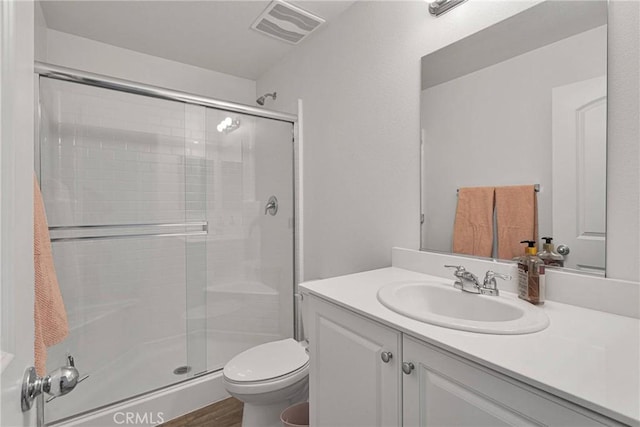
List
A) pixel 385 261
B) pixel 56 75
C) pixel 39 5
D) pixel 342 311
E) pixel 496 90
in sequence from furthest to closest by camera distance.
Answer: pixel 39 5 < pixel 385 261 < pixel 56 75 < pixel 496 90 < pixel 342 311

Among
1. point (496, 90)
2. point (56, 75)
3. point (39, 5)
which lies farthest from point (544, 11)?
point (39, 5)

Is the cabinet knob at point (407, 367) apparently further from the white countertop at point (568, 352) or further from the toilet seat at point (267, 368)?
Answer: the toilet seat at point (267, 368)

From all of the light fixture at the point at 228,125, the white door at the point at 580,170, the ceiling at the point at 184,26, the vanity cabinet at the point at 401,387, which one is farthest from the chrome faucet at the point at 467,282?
the light fixture at the point at 228,125

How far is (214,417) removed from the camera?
5.70 ft

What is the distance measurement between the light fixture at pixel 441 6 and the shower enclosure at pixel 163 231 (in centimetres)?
116

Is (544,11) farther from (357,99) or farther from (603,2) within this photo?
(357,99)

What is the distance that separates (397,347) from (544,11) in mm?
1201

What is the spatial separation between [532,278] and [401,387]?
20.9 inches

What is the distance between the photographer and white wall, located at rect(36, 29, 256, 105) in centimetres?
205

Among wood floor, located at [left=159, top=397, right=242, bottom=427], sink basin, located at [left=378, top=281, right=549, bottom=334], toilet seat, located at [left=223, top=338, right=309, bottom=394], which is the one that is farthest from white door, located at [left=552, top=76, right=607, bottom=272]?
wood floor, located at [left=159, top=397, right=242, bottom=427]

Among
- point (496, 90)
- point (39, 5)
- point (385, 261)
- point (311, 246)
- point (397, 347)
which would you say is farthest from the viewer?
point (311, 246)

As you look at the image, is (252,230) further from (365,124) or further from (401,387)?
(401,387)

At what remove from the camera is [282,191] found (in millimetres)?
2279

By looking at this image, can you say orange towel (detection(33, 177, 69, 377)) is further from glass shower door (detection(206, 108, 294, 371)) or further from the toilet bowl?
glass shower door (detection(206, 108, 294, 371))
